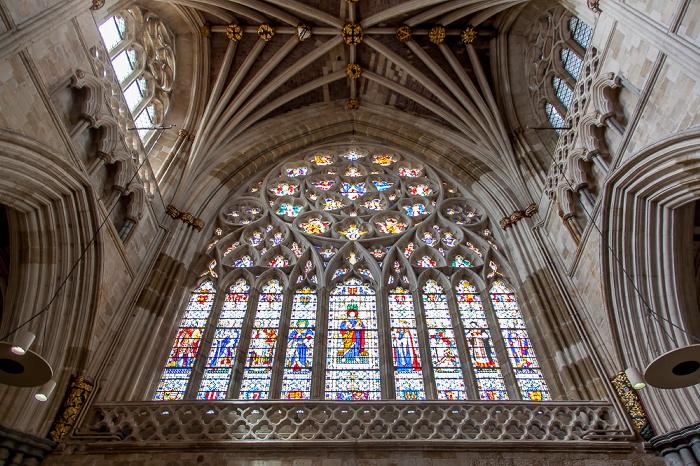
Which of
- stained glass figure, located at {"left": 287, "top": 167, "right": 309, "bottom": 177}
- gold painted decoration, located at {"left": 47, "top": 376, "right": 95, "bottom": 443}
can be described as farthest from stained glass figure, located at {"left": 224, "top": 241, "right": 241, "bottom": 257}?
A: gold painted decoration, located at {"left": 47, "top": 376, "right": 95, "bottom": 443}

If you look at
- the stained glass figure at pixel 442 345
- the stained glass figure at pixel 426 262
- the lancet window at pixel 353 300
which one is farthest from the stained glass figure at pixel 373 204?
the stained glass figure at pixel 442 345

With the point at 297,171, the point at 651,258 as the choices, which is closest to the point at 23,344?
the point at 651,258

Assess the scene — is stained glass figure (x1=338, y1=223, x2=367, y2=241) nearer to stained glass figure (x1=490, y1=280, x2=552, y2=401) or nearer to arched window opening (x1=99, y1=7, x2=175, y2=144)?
stained glass figure (x1=490, y1=280, x2=552, y2=401)

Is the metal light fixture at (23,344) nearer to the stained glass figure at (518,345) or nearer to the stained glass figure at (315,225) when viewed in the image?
the stained glass figure at (518,345)

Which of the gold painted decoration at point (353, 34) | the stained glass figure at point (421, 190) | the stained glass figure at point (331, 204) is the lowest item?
the stained glass figure at point (331, 204)

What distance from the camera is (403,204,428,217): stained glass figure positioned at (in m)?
13.1

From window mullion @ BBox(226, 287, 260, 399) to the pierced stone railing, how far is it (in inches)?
38.4

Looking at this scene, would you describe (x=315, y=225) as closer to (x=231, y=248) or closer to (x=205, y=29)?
(x=231, y=248)

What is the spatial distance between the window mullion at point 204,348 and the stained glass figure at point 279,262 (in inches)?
50.3

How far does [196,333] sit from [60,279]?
2.71 metres

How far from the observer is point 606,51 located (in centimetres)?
882

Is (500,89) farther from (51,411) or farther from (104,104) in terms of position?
(51,411)

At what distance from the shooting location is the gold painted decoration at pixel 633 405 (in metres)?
7.33

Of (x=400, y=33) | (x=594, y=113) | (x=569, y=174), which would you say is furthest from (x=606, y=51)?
(x=400, y=33)
